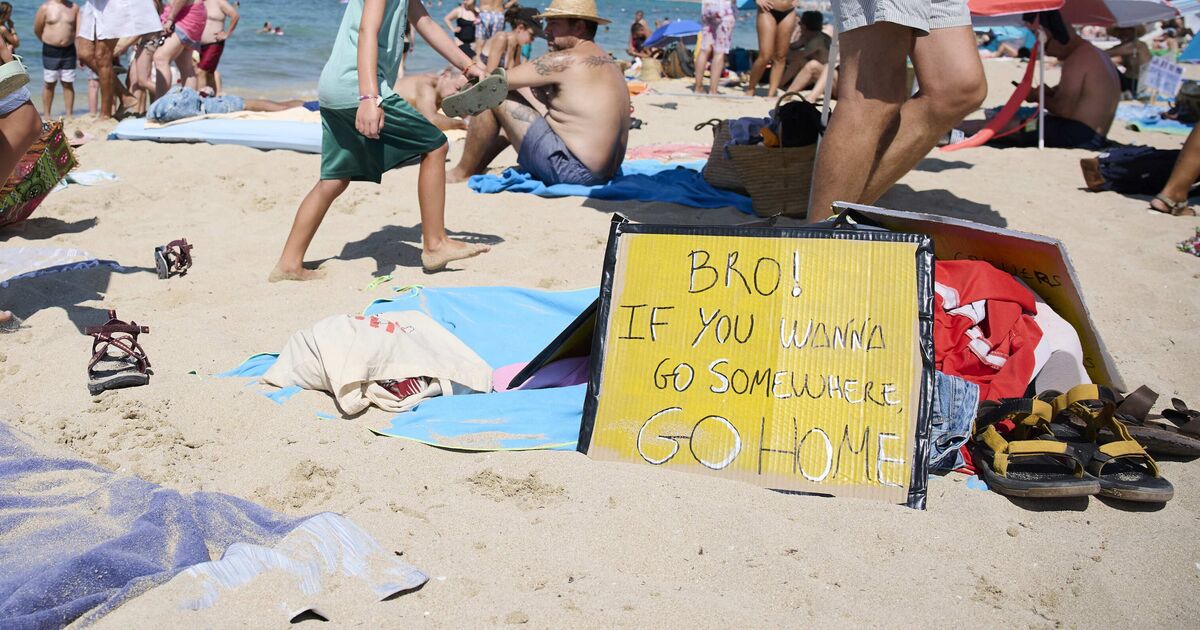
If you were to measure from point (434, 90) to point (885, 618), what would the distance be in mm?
7381

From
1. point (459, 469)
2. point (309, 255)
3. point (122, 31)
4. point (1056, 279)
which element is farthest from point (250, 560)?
point (122, 31)

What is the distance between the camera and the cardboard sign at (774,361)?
2.33 meters

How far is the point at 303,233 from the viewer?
13.4ft

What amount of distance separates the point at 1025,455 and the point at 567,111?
13.0ft

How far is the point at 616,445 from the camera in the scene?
2.44m

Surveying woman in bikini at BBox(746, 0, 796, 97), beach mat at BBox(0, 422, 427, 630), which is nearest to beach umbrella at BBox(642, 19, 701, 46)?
woman in bikini at BBox(746, 0, 796, 97)

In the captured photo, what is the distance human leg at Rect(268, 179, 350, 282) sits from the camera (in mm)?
4066

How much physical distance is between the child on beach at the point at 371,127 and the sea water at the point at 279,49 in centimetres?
865

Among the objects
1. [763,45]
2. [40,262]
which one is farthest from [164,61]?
[763,45]

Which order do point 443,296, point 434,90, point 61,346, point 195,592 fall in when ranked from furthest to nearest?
point 434,90
point 443,296
point 61,346
point 195,592

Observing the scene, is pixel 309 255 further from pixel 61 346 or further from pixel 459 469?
pixel 459 469

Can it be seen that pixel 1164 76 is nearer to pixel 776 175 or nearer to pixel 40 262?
pixel 776 175

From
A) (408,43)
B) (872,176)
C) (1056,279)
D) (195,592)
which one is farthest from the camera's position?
(408,43)

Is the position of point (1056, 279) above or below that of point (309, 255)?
above
